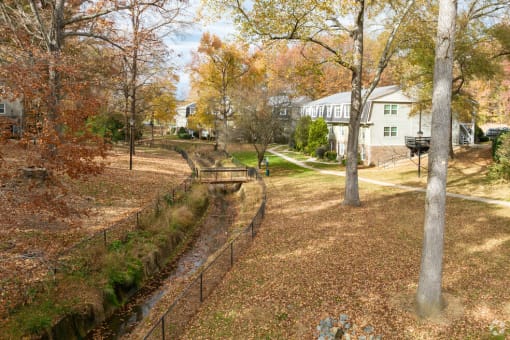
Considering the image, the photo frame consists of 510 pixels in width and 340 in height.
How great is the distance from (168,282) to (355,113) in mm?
12284

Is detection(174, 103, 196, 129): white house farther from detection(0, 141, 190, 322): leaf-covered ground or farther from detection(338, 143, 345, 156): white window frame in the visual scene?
detection(0, 141, 190, 322): leaf-covered ground

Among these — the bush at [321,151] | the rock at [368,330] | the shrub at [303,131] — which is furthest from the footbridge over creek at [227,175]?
the rock at [368,330]

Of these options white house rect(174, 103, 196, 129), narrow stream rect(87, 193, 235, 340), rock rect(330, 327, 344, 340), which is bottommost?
narrow stream rect(87, 193, 235, 340)

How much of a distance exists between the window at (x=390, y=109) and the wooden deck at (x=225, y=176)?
49.8ft

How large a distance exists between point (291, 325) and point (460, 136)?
3534 cm

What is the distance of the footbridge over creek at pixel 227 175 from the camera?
28938 millimetres

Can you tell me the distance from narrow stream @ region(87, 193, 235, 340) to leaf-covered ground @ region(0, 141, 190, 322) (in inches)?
96.8

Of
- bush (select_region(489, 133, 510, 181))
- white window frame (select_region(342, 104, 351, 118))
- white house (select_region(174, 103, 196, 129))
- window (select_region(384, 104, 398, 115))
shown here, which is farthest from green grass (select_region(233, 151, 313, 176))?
white house (select_region(174, 103, 196, 129))

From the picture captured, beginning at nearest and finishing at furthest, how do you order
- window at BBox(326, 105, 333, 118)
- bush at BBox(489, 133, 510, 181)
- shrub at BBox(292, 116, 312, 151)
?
bush at BBox(489, 133, 510, 181) → window at BBox(326, 105, 333, 118) → shrub at BBox(292, 116, 312, 151)

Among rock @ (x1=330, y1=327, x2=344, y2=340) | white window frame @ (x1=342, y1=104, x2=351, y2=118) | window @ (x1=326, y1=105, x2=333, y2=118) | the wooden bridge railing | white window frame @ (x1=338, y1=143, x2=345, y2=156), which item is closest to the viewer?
rock @ (x1=330, y1=327, x2=344, y2=340)

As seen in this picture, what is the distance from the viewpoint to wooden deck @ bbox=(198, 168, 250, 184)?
28906mm

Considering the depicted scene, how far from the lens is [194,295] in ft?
38.6

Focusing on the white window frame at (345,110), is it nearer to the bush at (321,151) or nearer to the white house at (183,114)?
the bush at (321,151)

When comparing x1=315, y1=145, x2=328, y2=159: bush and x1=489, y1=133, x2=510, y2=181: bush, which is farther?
x1=315, y1=145, x2=328, y2=159: bush
